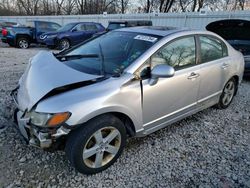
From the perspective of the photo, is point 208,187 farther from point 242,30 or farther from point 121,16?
point 121,16

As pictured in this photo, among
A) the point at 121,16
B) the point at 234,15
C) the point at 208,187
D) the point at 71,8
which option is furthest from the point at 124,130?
the point at 71,8

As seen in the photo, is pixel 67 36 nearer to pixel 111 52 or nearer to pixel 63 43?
pixel 63 43

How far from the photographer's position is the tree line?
106ft

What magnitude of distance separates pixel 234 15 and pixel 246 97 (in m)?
7.42

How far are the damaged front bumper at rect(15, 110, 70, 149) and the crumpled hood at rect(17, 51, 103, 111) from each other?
0.19 meters

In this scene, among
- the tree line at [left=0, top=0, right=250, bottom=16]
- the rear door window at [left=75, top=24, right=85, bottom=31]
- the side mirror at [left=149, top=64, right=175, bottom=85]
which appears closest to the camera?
the side mirror at [left=149, top=64, right=175, bottom=85]

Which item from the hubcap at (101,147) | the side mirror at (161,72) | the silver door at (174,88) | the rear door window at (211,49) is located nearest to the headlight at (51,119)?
the hubcap at (101,147)

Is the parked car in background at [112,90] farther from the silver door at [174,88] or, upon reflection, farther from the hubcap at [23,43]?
the hubcap at [23,43]

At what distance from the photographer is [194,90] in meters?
3.35

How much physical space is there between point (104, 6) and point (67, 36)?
93.6 feet

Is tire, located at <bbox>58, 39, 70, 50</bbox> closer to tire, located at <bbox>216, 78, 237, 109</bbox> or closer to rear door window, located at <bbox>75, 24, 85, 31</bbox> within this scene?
rear door window, located at <bbox>75, 24, 85, 31</bbox>

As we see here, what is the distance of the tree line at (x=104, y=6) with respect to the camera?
32219 mm

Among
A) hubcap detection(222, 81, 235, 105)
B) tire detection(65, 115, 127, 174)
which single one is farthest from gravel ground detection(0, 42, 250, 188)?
hubcap detection(222, 81, 235, 105)

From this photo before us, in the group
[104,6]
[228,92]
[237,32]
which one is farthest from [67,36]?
[104,6]
